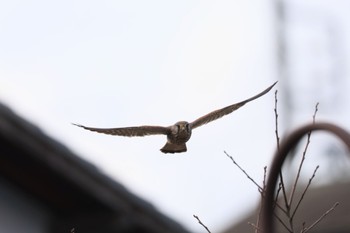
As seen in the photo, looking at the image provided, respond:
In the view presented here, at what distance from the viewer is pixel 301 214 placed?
25.4 ft

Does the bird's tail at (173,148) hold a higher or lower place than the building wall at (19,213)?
lower

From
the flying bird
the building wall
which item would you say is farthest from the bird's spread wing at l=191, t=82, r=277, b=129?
the building wall

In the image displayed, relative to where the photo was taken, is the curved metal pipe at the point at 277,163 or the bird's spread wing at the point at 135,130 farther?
the curved metal pipe at the point at 277,163

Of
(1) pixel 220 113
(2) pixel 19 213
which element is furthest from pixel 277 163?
(2) pixel 19 213

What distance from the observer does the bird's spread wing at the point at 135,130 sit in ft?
5.39

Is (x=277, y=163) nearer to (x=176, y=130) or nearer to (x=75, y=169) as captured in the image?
(x=176, y=130)

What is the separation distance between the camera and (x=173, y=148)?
1689 millimetres

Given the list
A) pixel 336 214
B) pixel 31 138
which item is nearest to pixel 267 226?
pixel 31 138

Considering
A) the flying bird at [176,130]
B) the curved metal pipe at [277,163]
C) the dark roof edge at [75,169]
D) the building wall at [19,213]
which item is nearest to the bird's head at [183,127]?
the flying bird at [176,130]

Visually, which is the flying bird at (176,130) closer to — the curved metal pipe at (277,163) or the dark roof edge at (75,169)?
the curved metal pipe at (277,163)

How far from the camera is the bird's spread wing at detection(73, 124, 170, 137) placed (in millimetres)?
1642

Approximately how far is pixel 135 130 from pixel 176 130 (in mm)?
72

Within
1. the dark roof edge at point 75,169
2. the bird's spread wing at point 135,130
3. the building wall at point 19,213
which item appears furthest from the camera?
the building wall at point 19,213

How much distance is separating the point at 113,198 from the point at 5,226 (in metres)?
0.79
